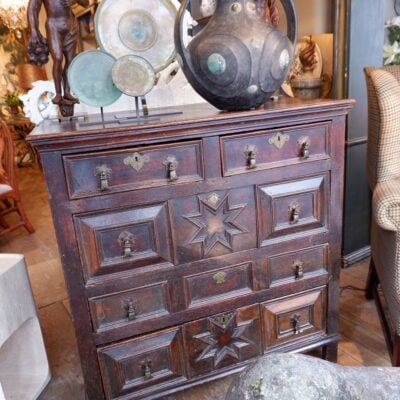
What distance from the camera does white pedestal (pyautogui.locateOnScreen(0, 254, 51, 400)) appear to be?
4.53ft

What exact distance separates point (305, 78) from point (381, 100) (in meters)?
0.94

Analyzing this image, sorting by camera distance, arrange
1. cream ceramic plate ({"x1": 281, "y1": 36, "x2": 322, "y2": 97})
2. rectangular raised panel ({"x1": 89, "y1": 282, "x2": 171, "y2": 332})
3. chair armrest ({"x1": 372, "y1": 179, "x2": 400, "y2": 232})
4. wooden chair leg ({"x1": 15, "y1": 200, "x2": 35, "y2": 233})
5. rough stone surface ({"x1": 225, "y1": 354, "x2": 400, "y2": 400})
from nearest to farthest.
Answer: rough stone surface ({"x1": 225, "y1": 354, "x2": 400, "y2": 400}) < rectangular raised panel ({"x1": 89, "y1": 282, "x2": 171, "y2": 332}) < chair armrest ({"x1": 372, "y1": 179, "x2": 400, "y2": 232}) < cream ceramic plate ({"x1": 281, "y1": 36, "x2": 322, "y2": 97}) < wooden chair leg ({"x1": 15, "y1": 200, "x2": 35, "y2": 233})

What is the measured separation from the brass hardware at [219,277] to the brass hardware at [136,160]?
43 centimetres

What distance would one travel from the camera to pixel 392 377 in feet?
1.84

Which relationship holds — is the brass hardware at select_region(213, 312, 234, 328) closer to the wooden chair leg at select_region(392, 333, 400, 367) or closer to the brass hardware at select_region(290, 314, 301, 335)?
the brass hardware at select_region(290, 314, 301, 335)

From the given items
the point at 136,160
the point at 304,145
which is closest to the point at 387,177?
the point at 304,145

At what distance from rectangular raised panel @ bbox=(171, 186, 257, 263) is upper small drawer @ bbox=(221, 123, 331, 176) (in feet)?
0.27

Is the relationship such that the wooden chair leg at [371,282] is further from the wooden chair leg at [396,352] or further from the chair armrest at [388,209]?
the chair armrest at [388,209]

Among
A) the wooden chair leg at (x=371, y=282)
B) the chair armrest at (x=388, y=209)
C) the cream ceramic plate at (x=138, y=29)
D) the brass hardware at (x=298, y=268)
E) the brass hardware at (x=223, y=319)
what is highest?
the cream ceramic plate at (x=138, y=29)

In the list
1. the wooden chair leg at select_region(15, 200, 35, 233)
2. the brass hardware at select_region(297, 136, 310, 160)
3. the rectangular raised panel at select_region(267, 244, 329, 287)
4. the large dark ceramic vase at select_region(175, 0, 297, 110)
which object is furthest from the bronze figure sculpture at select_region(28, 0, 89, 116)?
the wooden chair leg at select_region(15, 200, 35, 233)

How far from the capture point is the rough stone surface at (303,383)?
1.53 ft

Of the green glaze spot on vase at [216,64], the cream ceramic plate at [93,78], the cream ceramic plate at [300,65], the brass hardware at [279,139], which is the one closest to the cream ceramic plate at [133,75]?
the cream ceramic plate at [93,78]

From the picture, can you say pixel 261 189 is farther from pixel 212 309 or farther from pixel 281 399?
pixel 281 399

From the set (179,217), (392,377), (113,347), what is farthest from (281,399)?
(113,347)
